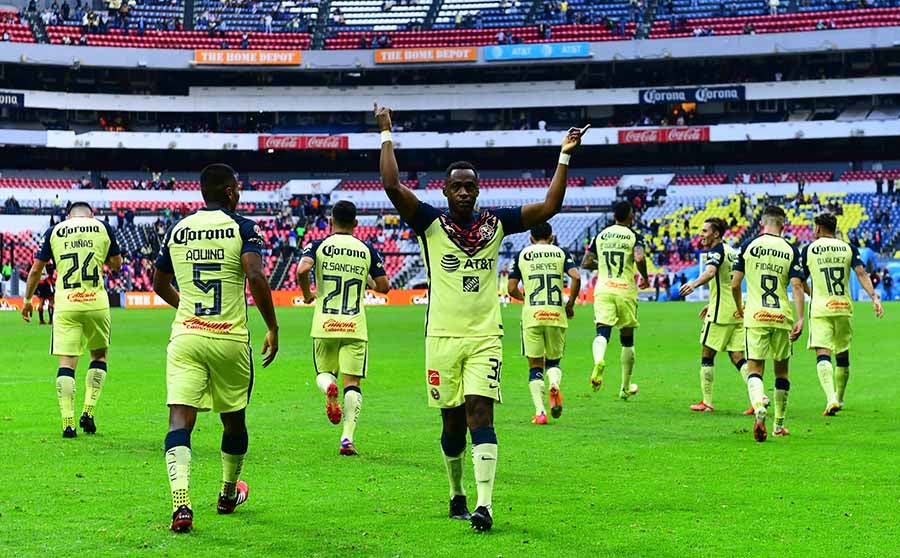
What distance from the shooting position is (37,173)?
75.2 metres

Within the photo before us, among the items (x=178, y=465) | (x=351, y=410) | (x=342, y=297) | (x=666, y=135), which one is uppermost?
(x=666, y=135)

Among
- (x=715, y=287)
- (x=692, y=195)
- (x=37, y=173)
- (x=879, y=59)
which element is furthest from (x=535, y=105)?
(x=715, y=287)

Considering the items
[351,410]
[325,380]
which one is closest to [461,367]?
[351,410]

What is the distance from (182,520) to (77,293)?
5776mm

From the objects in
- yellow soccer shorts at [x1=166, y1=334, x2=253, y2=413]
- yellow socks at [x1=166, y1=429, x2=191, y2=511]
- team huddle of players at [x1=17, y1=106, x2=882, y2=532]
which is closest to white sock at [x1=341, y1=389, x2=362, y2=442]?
team huddle of players at [x1=17, y1=106, x2=882, y2=532]

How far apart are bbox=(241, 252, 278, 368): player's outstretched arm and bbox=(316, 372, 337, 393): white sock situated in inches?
140

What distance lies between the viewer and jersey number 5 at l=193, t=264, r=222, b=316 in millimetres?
8211

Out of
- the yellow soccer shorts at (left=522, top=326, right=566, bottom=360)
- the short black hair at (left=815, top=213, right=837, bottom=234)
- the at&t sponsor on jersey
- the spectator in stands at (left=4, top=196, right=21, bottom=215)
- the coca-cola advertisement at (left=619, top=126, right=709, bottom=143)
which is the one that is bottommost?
the yellow soccer shorts at (left=522, top=326, right=566, bottom=360)

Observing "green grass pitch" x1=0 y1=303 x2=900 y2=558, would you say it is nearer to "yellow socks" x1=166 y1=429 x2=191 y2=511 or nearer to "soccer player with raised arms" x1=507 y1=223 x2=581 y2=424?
"yellow socks" x1=166 y1=429 x2=191 y2=511

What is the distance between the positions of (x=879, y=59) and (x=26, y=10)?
5255 cm

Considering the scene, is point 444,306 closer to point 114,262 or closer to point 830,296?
point 114,262

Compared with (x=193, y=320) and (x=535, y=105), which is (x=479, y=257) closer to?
(x=193, y=320)

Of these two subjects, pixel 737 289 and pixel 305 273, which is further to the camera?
pixel 737 289

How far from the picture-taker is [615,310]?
16516 millimetres
